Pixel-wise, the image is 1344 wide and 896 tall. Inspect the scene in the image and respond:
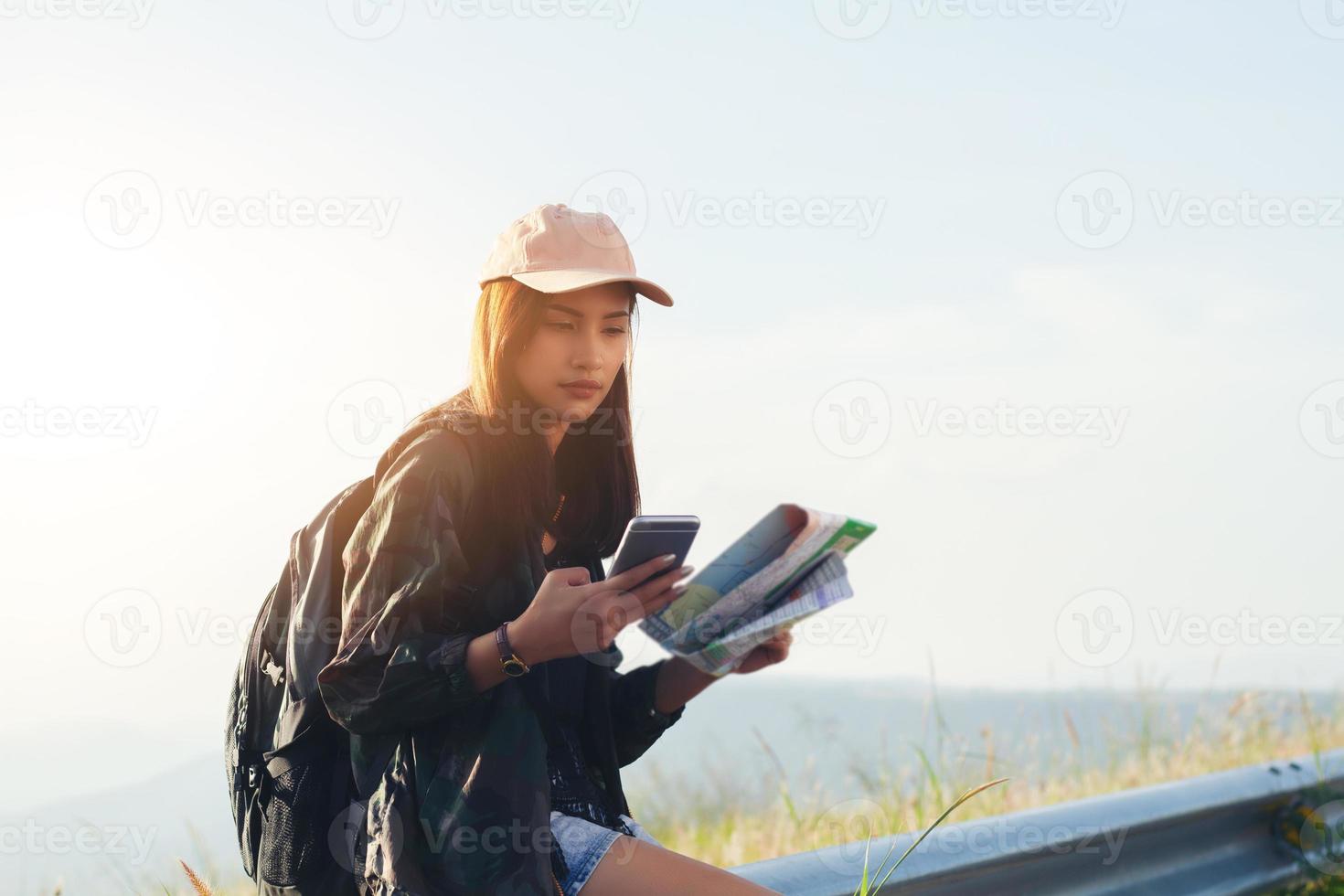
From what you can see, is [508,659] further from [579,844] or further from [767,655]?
[767,655]

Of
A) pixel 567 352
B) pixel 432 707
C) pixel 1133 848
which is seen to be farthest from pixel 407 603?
pixel 1133 848

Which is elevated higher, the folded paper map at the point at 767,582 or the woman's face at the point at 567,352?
the woman's face at the point at 567,352

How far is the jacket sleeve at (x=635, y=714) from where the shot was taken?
2.93 meters

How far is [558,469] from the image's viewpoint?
2.99 m

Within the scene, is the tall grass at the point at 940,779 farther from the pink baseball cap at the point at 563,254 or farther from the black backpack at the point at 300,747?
the pink baseball cap at the point at 563,254

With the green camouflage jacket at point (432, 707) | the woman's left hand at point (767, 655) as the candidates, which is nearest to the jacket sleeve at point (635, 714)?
the woman's left hand at point (767, 655)

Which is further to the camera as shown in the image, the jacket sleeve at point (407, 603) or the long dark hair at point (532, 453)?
the long dark hair at point (532, 453)

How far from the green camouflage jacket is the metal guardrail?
0.84m

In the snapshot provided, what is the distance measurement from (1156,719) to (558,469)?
13.9ft

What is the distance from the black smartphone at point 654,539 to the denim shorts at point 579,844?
1.69 ft

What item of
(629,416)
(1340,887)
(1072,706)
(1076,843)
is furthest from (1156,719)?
(629,416)

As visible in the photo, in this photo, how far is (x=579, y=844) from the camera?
2451 mm

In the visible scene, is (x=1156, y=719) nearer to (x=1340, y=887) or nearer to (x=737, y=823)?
(x=1340, y=887)

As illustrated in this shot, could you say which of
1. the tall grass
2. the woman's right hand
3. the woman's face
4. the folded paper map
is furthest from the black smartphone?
the tall grass
